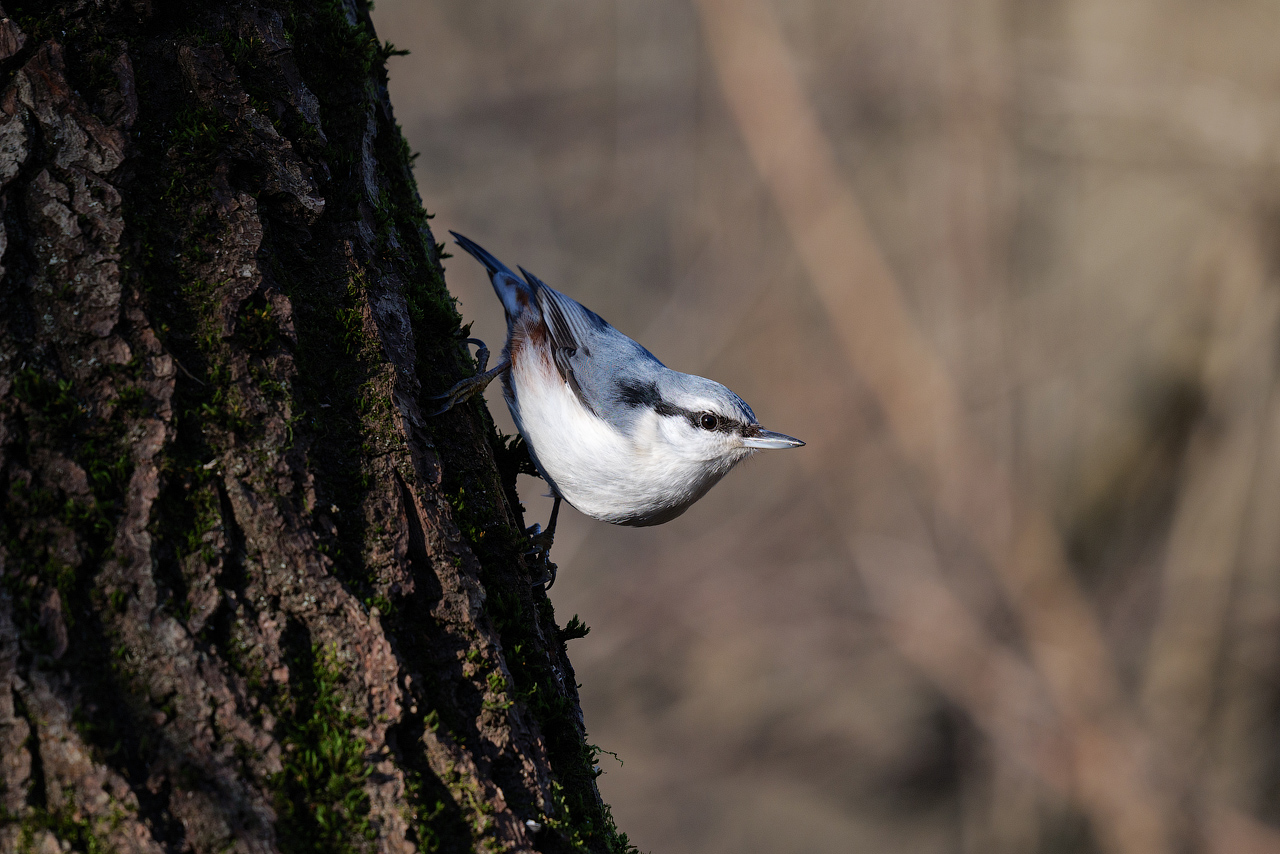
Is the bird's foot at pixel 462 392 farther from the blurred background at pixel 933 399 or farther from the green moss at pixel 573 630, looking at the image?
the blurred background at pixel 933 399

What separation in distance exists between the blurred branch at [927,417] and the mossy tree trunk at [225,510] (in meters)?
4.20

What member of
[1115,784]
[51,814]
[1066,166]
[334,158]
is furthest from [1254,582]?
[51,814]

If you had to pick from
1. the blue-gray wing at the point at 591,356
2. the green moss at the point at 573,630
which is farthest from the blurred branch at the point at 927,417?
the green moss at the point at 573,630

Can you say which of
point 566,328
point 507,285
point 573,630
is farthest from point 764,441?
point 507,285

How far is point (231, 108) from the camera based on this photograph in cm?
155

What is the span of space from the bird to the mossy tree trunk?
84 centimetres

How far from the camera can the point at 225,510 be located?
1.29 metres

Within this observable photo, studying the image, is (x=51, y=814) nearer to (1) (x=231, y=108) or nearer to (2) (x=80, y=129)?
(2) (x=80, y=129)

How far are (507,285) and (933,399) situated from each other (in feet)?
10.7

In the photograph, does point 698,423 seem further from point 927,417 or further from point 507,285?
point 927,417

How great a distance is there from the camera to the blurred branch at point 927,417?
5.06m

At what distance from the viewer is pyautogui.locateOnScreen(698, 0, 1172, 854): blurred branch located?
5.06 meters

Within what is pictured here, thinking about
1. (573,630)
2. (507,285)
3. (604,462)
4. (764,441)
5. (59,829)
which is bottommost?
(59,829)

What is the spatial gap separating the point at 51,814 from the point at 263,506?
458 mm
